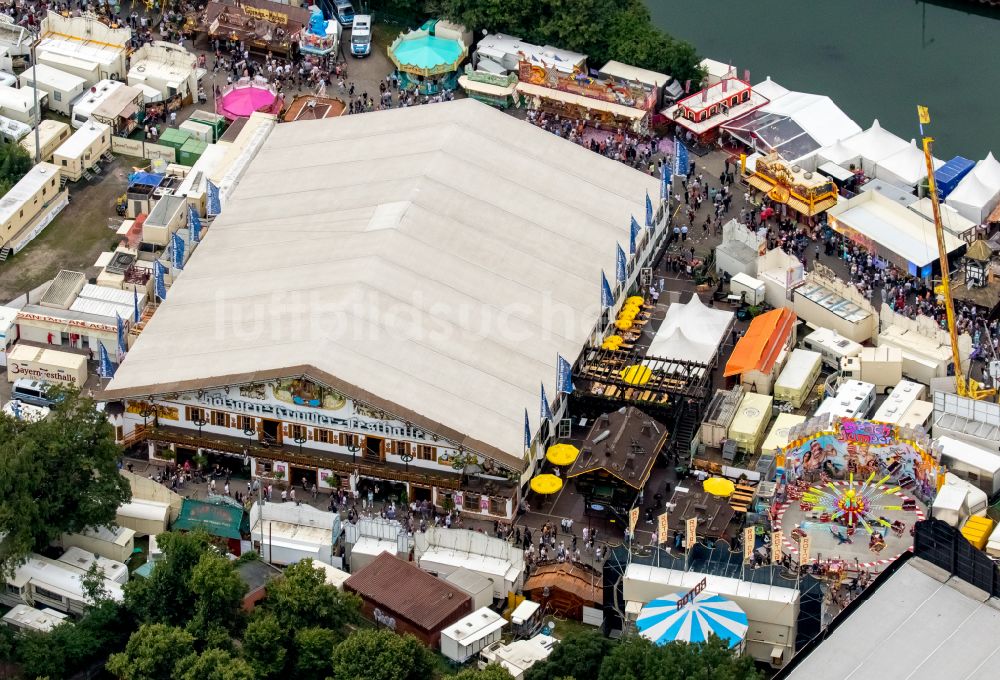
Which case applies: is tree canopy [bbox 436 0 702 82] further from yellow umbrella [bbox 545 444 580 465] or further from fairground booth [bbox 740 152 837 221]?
yellow umbrella [bbox 545 444 580 465]

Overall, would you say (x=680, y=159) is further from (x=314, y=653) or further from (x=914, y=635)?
(x=914, y=635)

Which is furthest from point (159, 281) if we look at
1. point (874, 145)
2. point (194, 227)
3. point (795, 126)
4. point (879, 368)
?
point (874, 145)

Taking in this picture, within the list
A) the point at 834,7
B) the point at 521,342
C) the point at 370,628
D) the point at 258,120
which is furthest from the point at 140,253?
the point at 834,7

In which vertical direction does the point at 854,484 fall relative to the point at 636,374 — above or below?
below

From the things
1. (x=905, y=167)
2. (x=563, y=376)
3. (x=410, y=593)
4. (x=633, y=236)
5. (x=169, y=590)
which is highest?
(x=905, y=167)

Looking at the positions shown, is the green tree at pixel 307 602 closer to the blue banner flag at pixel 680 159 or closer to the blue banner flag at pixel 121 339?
the blue banner flag at pixel 121 339
